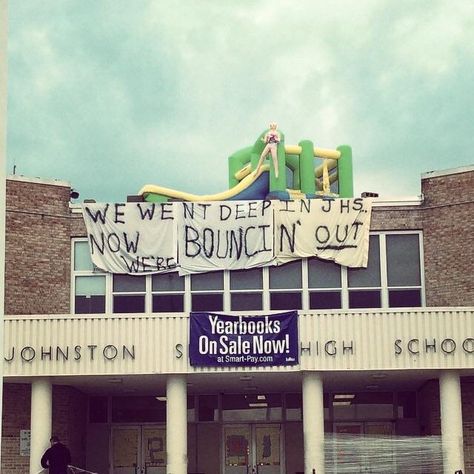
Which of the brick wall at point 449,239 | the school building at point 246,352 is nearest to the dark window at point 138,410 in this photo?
the school building at point 246,352

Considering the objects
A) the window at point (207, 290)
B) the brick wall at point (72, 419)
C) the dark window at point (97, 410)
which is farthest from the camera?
the dark window at point (97, 410)

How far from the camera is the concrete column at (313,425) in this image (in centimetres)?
2692

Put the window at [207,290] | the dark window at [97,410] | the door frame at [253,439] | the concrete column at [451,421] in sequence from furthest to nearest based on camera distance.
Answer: the dark window at [97,410] → the door frame at [253,439] → the window at [207,290] → the concrete column at [451,421]

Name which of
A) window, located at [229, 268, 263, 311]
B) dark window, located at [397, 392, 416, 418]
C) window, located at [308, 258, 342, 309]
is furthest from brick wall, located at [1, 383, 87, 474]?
dark window, located at [397, 392, 416, 418]

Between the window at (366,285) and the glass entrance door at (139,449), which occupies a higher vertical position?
the window at (366,285)

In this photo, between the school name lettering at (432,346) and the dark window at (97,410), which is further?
the dark window at (97,410)

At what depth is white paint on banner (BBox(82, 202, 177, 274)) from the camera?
98.5 ft

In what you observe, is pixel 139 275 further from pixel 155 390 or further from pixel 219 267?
pixel 155 390

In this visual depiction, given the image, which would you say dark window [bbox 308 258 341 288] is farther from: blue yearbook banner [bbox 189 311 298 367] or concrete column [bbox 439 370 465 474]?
concrete column [bbox 439 370 465 474]

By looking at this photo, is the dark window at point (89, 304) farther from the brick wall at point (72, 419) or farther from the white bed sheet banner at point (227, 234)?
the brick wall at point (72, 419)

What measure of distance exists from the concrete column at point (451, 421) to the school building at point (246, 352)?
0.04 metres

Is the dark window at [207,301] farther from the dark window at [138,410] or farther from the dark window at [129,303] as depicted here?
the dark window at [138,410]

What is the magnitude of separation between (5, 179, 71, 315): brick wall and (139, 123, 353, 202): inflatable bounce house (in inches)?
103

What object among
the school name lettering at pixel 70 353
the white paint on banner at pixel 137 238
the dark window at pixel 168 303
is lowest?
the school name lettering at pixel 70 353
